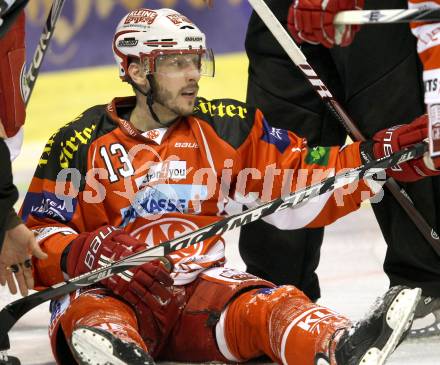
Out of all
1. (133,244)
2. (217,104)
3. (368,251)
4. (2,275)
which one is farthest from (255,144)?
(368,251)

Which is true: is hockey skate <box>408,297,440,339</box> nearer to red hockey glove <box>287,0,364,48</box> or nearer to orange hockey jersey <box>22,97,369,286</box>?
orange hockey jersey <box>22,97,369,286</box>

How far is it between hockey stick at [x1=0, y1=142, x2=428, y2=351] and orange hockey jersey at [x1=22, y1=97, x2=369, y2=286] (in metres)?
0.13

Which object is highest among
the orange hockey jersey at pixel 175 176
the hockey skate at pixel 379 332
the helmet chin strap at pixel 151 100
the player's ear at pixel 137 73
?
the player's ear at pixel 137 73

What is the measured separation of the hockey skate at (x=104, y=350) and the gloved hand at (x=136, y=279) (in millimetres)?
340

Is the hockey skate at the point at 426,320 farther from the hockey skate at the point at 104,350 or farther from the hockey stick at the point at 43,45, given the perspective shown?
the hockey stick at the point at 43,45

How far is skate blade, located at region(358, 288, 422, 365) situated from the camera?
3.01m

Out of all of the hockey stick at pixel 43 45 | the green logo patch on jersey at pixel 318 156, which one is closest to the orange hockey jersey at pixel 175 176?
the green logo patch on jersey at pixel 318 156

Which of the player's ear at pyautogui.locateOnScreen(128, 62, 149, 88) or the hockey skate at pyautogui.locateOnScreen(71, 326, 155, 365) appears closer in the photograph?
the hockey skate at pyautogui.locateOnScreen(71, 326, 155, 365)

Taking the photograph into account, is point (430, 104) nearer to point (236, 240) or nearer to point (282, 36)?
point (282, 36)

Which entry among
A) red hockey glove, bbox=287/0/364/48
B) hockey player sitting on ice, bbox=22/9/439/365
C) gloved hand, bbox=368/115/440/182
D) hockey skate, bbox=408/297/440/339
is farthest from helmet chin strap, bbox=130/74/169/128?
hockey skate, bbox=408/297/440/339

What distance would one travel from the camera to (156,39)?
12.1ft

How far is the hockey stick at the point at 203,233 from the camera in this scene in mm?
3393

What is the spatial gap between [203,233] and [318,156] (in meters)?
0.48

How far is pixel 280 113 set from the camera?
161 inches
